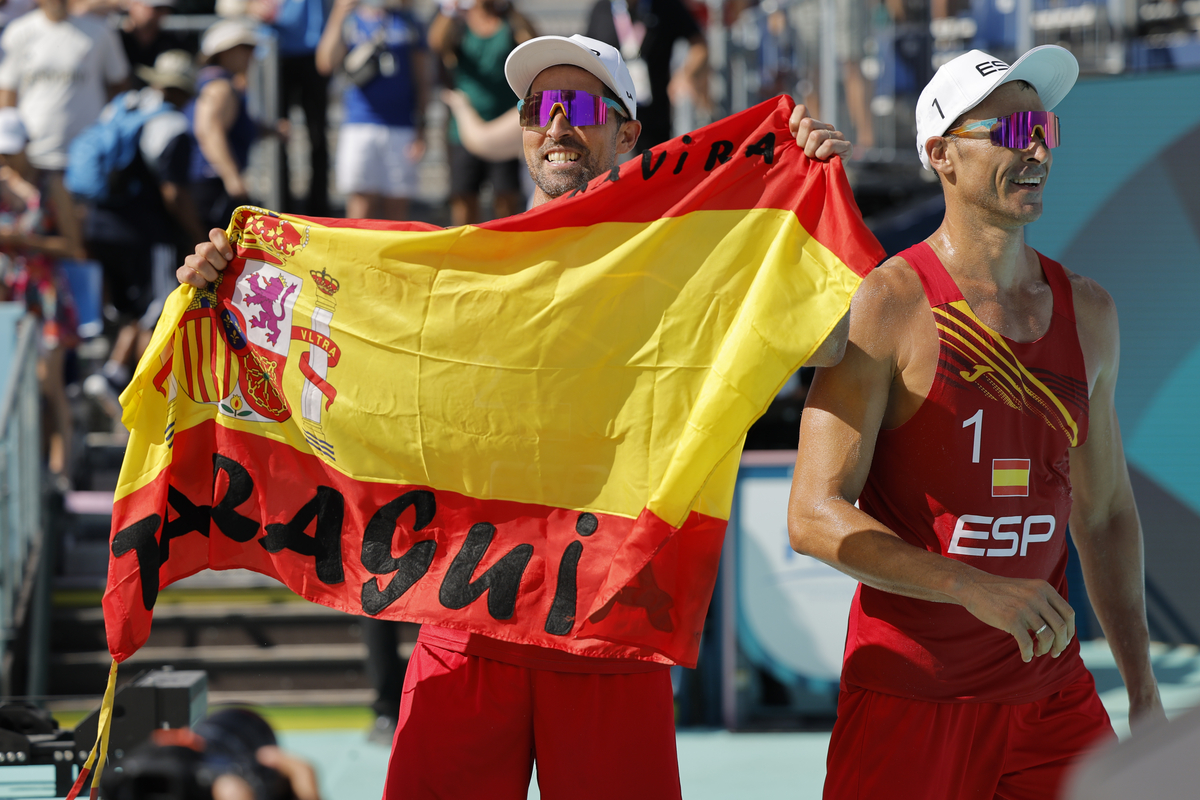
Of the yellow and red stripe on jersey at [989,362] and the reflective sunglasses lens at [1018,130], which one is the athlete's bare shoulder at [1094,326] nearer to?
the yellow and red stripe on jersey at [989,362]

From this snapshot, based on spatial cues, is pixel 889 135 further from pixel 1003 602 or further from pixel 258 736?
pixel 258 736

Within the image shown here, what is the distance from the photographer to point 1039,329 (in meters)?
3.03

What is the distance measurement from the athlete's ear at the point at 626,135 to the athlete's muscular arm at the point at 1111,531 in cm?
121

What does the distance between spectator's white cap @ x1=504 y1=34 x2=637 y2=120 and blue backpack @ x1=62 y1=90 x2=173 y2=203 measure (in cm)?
529

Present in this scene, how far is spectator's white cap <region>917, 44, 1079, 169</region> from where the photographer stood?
296 cm

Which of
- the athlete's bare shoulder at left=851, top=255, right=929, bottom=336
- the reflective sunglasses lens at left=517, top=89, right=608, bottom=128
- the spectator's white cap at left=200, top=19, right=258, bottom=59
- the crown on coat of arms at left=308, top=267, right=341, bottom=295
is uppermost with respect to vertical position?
the spectator's white cap at left=200, top=19, right=258, bottom=59

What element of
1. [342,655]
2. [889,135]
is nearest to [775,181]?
[342,655]

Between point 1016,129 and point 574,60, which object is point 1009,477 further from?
point 574,60

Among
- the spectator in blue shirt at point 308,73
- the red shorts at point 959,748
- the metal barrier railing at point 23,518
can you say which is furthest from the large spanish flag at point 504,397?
the spectator in blue shirt at point 308,73

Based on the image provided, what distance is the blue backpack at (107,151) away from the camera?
→ 312 inches

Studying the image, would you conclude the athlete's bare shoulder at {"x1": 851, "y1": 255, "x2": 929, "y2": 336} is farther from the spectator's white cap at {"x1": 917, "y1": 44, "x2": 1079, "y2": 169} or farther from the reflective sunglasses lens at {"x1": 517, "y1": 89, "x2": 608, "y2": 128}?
the reflective sunglasses lens at {"x1": 517, "y1": 89, "x2": 608, "y2": 128}

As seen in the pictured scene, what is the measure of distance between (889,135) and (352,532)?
6864 millimetres

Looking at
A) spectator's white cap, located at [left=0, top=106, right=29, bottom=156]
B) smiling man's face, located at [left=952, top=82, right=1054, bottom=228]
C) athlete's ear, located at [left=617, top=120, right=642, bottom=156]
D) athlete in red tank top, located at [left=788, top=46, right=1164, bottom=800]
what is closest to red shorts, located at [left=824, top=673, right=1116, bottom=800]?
athlete in red tank top, located at [left=788, top=46, right=1164, bottom=800]

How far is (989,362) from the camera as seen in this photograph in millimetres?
2939
